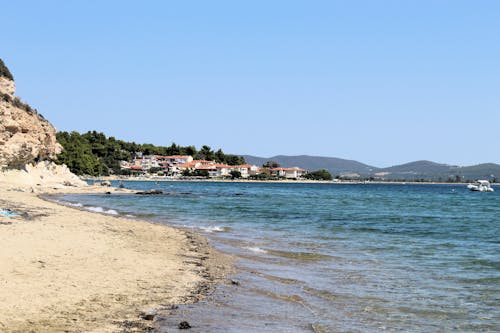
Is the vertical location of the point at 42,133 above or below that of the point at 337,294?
above

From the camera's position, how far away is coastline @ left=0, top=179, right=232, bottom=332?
823 cm

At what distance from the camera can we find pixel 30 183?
6625 centimetres

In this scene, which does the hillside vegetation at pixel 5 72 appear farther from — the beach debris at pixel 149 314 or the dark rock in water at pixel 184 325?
the dark rock in water at pixel 184 325

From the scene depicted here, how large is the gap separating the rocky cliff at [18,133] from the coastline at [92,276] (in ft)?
136

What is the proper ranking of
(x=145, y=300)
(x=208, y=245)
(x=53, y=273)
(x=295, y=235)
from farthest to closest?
(x=295, y=235)
(x=208, y=245)
(x=53, y=273)
(x=145, y=300)

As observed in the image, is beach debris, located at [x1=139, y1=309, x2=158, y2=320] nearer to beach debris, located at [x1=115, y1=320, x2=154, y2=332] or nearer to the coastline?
the coastline

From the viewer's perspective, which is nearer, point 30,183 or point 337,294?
point 337,294

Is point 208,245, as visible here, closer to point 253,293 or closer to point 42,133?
point 253,293

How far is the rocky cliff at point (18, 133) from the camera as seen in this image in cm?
5756

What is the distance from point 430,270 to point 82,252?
1009cm

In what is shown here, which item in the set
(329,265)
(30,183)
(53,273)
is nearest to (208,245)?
(329,265)

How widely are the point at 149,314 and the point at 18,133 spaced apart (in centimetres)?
5679

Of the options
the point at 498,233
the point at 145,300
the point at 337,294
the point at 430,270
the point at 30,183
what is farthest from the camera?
the point at 30,183

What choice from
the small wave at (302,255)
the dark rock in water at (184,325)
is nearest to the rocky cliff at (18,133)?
the small wave at (302,255)
